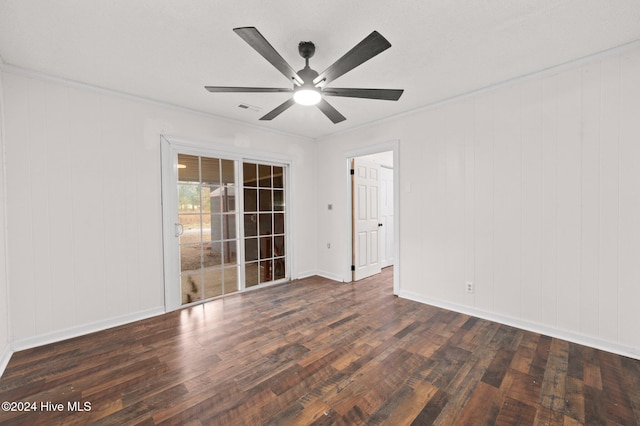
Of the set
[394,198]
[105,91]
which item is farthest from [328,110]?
[105,91]

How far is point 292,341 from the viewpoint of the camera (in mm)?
2598

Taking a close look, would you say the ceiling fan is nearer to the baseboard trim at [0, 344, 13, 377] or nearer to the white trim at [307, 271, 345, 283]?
the baseboard trim at [0, 344, 13, 377]

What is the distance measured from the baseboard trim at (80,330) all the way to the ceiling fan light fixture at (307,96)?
9.69 ft

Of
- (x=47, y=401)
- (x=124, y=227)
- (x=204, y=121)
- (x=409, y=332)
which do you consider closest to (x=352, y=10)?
(x=204, y=121)

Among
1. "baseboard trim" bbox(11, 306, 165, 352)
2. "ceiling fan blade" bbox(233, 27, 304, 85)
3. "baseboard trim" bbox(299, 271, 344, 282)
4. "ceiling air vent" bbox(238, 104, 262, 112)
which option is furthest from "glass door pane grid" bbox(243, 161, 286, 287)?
"ceiling fan blade" bbox(233, 27, 304, 85)

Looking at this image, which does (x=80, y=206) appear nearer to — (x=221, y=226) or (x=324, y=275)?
(x=221, y=226)

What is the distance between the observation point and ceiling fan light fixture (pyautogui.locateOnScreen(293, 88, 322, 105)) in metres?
2.06

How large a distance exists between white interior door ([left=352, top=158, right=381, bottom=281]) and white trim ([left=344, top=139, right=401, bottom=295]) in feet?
0.38

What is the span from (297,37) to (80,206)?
2720 millimetres

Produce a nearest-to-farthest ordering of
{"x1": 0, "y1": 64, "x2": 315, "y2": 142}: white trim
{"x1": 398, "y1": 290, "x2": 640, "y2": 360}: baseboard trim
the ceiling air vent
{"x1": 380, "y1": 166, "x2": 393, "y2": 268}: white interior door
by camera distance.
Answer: {"x1": 398, "y1": 290, "x2": 640, "y2": 360}: baseboard trim
{"x1": 0, "y1": 64, "x2": 315, "y2": 142}: white trim
the ceiling air vent
{"x1": 380, "y1": 166, "x2": 393, "y2": 268}: white interior door

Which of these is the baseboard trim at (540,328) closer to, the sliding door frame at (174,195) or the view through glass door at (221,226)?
the view through glass door at (221,226)

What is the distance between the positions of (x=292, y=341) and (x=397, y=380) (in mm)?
1027

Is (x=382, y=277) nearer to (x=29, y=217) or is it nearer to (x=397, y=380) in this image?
(x=397, y=380)

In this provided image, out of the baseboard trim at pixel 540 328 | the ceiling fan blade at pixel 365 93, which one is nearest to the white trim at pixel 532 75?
the ceiling fan blade at pixel 365 93
